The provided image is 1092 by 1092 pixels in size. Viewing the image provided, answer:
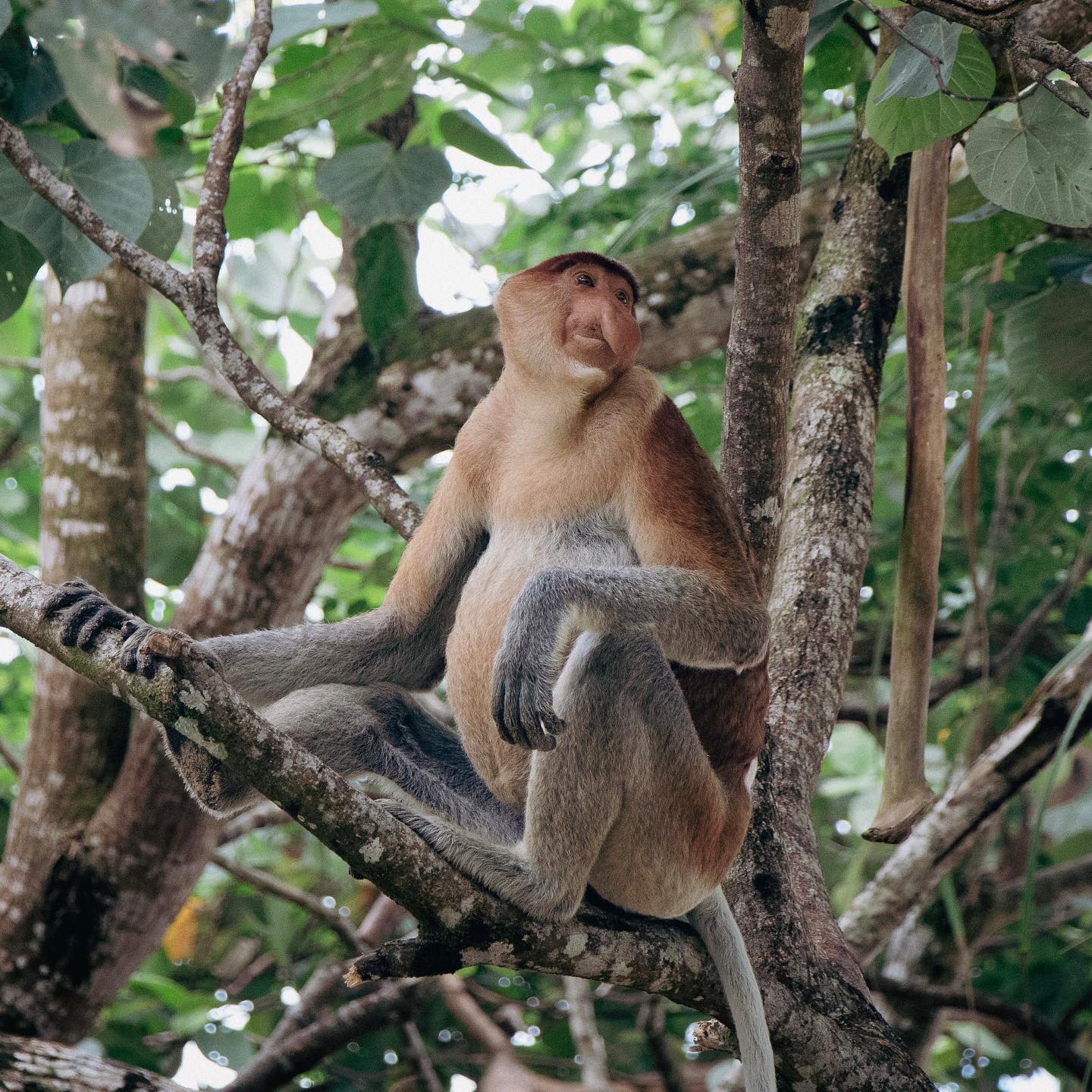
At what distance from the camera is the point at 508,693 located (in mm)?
2301

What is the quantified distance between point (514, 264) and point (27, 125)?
3222 millimetres

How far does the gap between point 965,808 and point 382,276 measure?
2564 millimetres

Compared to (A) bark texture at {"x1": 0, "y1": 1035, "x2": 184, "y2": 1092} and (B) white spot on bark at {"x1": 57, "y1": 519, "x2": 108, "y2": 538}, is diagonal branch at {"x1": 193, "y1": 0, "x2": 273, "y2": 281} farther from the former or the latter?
(A) bark texture at {"x1": 0, "y1": 1035, "x2": 184, "y2": 1092}

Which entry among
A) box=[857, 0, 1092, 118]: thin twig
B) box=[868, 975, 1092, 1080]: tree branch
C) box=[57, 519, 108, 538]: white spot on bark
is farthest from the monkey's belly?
box=[868, 975, 1092, 1080]: tree branch

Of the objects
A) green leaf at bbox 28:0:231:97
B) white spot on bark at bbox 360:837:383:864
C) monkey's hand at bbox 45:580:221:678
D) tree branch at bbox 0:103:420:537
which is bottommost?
white spot on bark at bbox 360:837:383:864

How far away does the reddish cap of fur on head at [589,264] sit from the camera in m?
2.86

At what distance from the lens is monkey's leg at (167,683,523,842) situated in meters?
2.64

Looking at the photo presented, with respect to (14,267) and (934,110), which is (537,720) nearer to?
(934,110)

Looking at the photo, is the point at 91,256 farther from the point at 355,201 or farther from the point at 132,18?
the point at 132,18

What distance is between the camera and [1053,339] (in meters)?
3.13

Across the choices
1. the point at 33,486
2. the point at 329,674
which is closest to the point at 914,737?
the point at 329,674

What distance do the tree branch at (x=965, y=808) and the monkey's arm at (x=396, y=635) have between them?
165 cm

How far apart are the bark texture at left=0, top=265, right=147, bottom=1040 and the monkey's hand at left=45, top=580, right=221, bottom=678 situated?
86.0 inches

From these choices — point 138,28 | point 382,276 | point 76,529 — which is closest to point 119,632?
point 138,28
